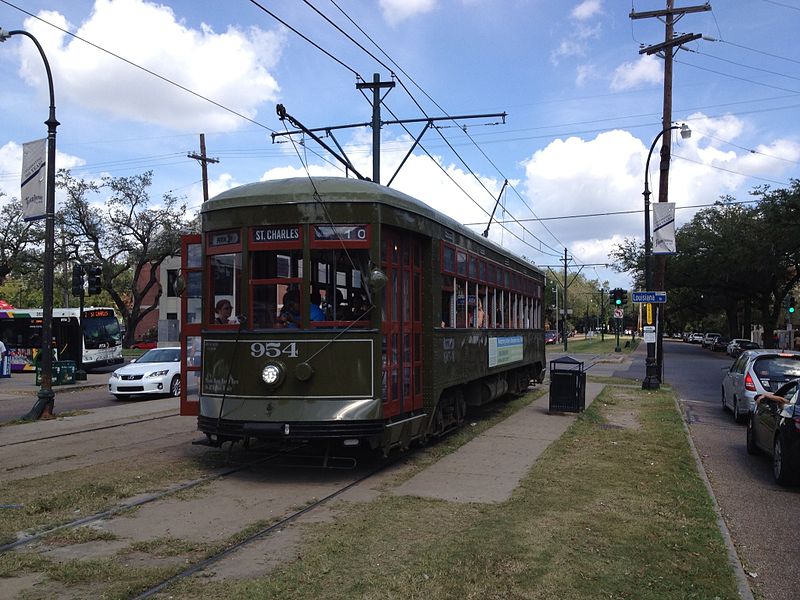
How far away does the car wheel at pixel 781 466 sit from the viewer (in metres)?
8.18

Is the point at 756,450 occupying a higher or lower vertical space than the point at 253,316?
lower

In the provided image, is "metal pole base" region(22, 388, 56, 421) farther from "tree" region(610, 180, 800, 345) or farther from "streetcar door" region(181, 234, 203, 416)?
"tree" region(610, 180, 800, 345)

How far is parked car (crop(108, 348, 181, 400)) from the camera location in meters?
18.4

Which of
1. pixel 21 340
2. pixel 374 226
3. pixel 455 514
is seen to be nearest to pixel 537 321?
pixel 374 226

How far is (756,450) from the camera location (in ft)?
34.1

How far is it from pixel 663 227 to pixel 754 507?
522 inches

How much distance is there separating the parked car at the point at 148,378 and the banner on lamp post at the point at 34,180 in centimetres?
550

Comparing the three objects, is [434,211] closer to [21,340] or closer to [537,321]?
[537,321]

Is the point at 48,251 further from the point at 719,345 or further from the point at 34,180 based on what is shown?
the point at 719,345

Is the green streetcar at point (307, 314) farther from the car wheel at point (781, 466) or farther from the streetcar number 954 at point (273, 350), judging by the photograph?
the car wheel at point (781, 466)

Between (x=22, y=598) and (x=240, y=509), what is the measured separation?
8.22 ft

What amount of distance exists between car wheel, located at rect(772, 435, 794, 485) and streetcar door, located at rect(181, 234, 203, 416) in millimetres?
6992

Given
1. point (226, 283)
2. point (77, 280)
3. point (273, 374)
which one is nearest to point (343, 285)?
point (273, 374)

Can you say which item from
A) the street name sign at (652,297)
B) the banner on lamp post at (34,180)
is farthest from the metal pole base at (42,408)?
the street name sign at (652,297)
